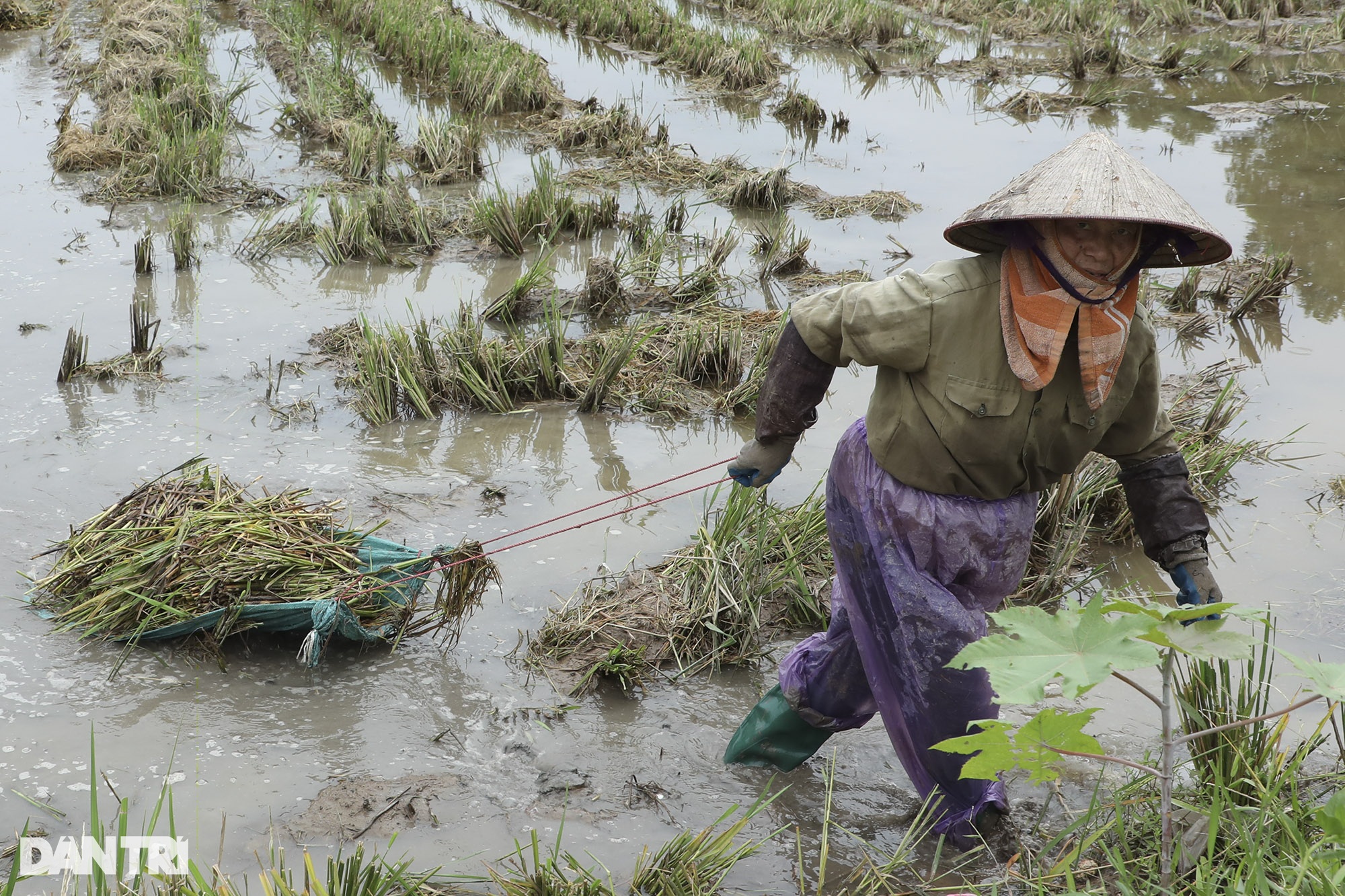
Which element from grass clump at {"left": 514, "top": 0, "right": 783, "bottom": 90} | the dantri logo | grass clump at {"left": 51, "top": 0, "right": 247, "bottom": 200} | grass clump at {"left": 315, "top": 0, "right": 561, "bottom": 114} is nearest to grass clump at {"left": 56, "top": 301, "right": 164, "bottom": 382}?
grass clump at {"left": 51, "top": 0, "right": 247, "bottom": 200}

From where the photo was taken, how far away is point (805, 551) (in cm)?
372

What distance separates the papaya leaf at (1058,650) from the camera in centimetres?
157

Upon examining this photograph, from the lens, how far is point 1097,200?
2.11 metres

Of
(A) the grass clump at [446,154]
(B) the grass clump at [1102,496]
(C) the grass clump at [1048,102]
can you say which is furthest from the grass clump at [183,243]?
(C) the grass clump at [1048,102]

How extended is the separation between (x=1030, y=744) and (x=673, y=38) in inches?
450

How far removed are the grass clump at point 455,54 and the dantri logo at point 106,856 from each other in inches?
317

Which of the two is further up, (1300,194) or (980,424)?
(980,424)

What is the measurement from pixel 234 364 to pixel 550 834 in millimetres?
3358

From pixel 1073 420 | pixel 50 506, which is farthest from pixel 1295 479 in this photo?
pixel 50 506

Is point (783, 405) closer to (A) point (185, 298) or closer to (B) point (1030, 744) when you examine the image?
(B) point (1030, 744)

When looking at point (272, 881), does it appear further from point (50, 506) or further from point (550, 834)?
point (50, 506)

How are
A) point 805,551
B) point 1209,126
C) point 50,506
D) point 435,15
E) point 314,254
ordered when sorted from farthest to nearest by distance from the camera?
point 435,15 < point 1209,126 < point 314,254 < point 50,506 < point 805,551

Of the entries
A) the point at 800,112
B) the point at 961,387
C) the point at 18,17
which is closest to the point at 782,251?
the point at 800,112

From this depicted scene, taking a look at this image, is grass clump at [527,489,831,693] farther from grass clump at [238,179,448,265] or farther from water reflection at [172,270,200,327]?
grass clump at [238,179,448,265]
